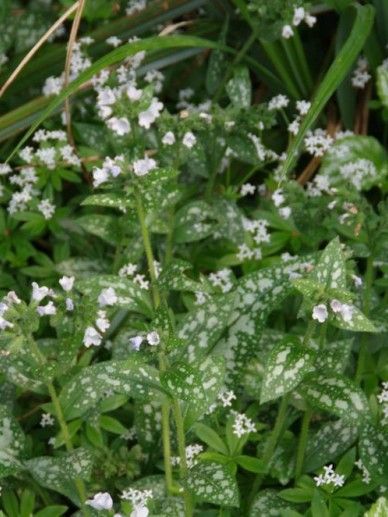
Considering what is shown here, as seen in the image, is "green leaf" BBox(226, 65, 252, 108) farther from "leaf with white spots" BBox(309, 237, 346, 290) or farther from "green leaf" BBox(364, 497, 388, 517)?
"green leaf" BBox(364, 497, 388, 517)

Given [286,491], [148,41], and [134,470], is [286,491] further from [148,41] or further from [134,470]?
[148,41]

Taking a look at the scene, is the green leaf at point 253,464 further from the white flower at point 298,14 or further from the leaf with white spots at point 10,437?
the white flower at point 298,14

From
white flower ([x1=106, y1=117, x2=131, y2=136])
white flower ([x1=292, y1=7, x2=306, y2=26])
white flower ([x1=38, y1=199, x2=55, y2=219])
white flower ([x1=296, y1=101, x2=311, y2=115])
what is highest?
white flower ([x1=292, y1=7, x2=306, y2=26])

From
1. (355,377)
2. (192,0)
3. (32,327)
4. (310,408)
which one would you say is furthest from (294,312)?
(192,0)

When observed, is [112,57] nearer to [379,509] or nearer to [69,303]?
[69,303]

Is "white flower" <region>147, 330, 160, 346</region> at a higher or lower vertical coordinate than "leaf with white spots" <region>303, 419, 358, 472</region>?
higher

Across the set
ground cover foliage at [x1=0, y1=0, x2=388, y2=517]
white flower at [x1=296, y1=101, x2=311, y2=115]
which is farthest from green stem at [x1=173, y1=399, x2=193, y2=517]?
white flower at [x1=296, y1=101, x2=311, y2=115]

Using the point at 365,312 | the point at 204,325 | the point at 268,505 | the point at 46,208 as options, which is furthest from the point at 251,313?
the point at 46,208

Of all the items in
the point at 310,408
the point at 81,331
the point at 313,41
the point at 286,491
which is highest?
the point at 313,41
